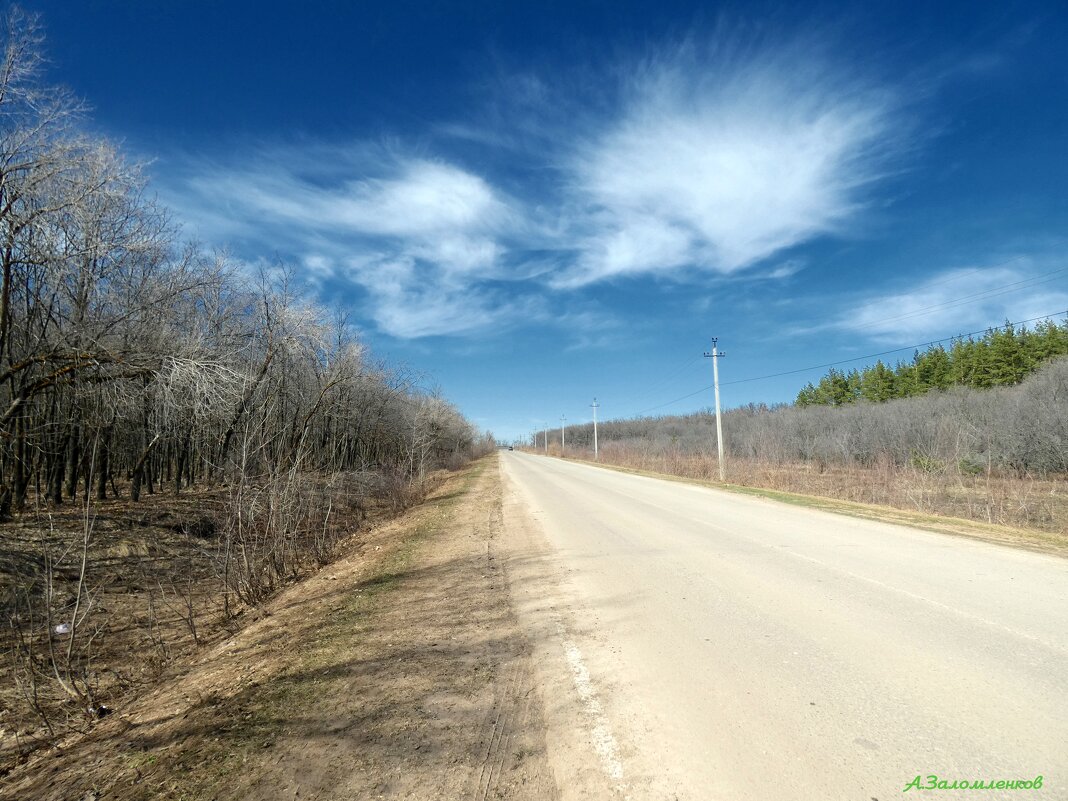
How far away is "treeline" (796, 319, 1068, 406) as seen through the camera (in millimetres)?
50812

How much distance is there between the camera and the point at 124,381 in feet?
34.6

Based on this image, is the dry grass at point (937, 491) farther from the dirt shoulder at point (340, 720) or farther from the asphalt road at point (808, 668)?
the dirt shoulder at point (340, 720)

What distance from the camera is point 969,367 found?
59.6 meters

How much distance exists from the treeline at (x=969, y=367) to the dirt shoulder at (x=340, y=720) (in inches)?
2092

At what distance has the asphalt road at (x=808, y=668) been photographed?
2.79 m

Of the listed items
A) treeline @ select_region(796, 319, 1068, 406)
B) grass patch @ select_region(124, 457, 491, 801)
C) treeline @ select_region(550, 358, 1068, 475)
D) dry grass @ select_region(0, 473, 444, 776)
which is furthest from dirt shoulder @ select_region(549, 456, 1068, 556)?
treeline @ select_region(796, 319, 1068, 406)

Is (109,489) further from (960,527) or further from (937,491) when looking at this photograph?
(937,491)

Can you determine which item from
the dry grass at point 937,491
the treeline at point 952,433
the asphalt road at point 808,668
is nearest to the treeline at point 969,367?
the treeline at point 952,433

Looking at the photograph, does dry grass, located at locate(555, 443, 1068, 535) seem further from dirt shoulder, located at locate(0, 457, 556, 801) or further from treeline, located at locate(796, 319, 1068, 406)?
treeline, located at locate(796, 319, 1068, 406)

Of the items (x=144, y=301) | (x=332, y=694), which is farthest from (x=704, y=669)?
(x=144, y=301)

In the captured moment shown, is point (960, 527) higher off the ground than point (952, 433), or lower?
lower

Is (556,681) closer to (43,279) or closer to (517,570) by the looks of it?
(517,570)

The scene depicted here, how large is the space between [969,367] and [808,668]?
241 ft

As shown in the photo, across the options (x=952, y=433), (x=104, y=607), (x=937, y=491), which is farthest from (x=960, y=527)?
(x=952, y=433)
